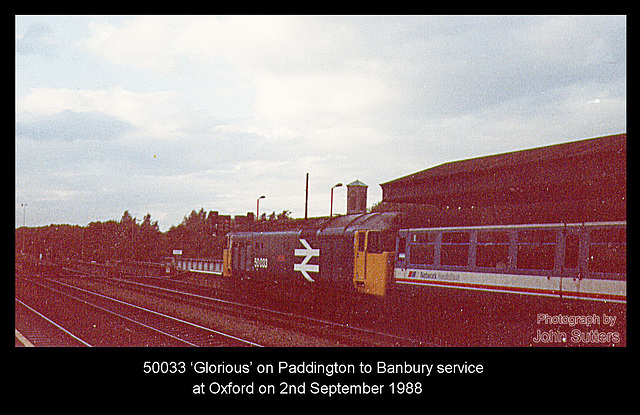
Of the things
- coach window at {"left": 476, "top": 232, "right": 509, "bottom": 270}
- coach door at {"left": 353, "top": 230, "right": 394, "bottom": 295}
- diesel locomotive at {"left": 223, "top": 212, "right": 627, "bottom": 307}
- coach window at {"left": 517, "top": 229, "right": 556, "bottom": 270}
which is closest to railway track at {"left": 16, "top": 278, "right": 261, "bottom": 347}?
coach door at {"left": 353, "top": 230, "right": 394, "bottom": 295}

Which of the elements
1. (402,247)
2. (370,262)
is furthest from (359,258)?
(402,247)

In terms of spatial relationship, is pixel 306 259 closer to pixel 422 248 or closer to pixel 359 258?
pixel 359 258

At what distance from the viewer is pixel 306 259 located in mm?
20781

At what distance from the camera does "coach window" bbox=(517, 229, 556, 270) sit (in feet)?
39.1

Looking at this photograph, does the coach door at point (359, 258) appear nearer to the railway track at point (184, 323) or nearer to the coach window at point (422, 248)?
the coach window at point (422, 248)

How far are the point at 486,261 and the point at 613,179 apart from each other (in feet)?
13.4

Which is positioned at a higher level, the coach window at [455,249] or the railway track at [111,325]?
the coach window at [455,249]

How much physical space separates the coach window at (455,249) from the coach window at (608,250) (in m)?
3.74

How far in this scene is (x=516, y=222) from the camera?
12930 millimetres

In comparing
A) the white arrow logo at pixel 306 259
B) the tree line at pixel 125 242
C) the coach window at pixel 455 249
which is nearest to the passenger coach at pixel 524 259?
the coach window at pixel 455 249

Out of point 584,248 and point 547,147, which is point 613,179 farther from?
point 547,147

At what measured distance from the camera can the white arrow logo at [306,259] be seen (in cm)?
2033

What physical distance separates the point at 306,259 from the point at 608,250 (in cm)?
1266
